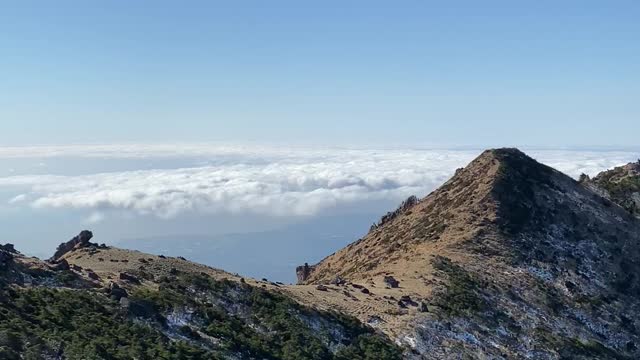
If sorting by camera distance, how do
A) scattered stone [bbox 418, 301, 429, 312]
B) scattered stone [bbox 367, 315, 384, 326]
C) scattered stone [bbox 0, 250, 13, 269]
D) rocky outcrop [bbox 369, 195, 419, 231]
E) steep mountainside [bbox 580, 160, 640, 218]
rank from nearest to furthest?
scattered stone [bbox 0, 250, 13, 269] < scattered stone [bbox 367, 315, 384, 326] < scattered stone [bbox 418, 301, 429, 312] < rocky outcrop [bbox 369, 195, 419, 231] < steep mountainside [bbox 580, 160, 640, 218]

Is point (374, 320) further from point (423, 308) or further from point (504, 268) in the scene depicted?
point (504, 268)

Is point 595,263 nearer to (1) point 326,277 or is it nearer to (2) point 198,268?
(1) point 326,277

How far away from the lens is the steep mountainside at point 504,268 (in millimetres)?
70750

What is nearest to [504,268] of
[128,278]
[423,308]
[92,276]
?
[423,308]

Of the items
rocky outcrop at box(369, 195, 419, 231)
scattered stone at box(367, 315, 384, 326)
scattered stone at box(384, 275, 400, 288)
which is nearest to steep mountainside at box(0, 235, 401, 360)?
scattered stone at box(367, 315, 384, 326)

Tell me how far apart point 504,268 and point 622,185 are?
2251 inches

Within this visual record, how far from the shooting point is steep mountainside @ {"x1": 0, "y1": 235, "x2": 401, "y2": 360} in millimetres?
44625

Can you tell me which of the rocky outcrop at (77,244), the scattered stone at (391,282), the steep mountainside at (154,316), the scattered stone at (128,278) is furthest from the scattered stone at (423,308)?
the rocky outcrop at (77,244)

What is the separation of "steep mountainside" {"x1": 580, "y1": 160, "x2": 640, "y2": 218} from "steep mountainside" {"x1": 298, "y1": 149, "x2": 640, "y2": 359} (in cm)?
1334

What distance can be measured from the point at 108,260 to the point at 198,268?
895cm

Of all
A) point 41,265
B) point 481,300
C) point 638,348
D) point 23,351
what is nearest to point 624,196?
point 638,348

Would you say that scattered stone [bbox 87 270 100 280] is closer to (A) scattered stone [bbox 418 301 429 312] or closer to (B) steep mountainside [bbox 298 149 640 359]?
(B) steep mountainside [bbox 298 149 640 359]

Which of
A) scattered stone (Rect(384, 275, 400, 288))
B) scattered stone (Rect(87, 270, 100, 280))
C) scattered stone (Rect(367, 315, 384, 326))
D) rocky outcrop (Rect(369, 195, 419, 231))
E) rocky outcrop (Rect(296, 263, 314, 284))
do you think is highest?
scattered stone (Rect(87, 270, 100, 280))

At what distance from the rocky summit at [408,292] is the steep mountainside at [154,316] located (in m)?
0.16
